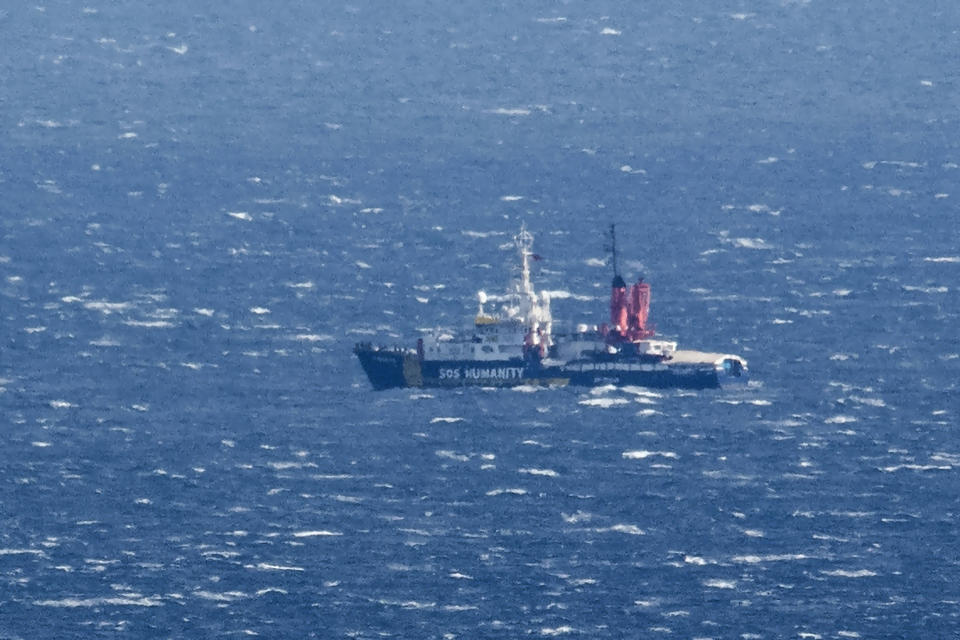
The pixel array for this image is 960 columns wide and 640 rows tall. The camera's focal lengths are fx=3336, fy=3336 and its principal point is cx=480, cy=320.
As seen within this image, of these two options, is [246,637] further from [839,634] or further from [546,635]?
[839,634]

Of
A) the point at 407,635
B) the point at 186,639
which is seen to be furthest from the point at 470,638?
the point at 186,639

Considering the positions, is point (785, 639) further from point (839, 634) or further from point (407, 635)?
point (407, 635)

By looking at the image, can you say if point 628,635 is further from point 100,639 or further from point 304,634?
point 100,639

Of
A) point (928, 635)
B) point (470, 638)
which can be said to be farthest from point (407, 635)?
point (928, 635)

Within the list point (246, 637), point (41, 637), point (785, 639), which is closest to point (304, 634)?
point (246, 637)

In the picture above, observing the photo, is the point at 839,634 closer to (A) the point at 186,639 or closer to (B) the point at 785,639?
(B) the point at 785,639

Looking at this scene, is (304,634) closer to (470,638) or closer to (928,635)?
(470,638)

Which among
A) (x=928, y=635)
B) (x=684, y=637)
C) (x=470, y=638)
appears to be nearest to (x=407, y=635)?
(x=470, y=638)
